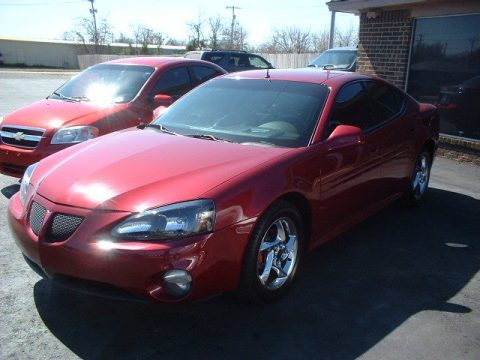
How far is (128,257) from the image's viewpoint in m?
2.69

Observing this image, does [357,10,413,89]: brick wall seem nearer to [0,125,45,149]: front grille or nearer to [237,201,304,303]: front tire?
[0,125,45,149]: front grille

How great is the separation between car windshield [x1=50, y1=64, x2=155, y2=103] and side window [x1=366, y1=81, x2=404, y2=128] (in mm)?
3365

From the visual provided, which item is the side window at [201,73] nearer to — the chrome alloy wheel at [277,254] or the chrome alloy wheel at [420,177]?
the chrome alloy wheel at [420,177]

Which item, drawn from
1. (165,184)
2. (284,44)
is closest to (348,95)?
(165,184)

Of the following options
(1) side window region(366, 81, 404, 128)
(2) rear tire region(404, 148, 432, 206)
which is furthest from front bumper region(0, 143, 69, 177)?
(2) rear tire region(404, 148, 432, 206)

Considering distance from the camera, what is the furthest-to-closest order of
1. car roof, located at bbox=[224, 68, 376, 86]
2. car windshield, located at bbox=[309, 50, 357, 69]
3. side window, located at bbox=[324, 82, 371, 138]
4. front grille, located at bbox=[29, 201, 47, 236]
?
car windshield, located at bbox=[309, 50, 357, 69], car roof, located at bbox=[224, 68, 376, 86], side window, located at bbox=[324, 82, 371, 138], front grille, located at bbox=[29, 201, 47, 236]

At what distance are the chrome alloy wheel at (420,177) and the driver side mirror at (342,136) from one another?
2.00 metres

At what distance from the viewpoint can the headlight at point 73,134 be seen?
18.7 feet

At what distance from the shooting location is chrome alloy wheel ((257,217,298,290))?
3.33 metres

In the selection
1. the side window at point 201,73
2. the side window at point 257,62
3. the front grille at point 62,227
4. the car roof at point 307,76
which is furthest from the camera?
the side window at point 257,62

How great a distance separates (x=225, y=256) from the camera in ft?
9.62

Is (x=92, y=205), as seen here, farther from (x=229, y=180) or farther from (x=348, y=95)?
(x=348, y=95)

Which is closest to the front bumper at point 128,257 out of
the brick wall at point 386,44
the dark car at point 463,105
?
the dark car at point 463,105

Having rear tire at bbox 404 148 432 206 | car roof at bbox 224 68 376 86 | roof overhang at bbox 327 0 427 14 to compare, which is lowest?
rear tire at bbox 404 148 432 206
